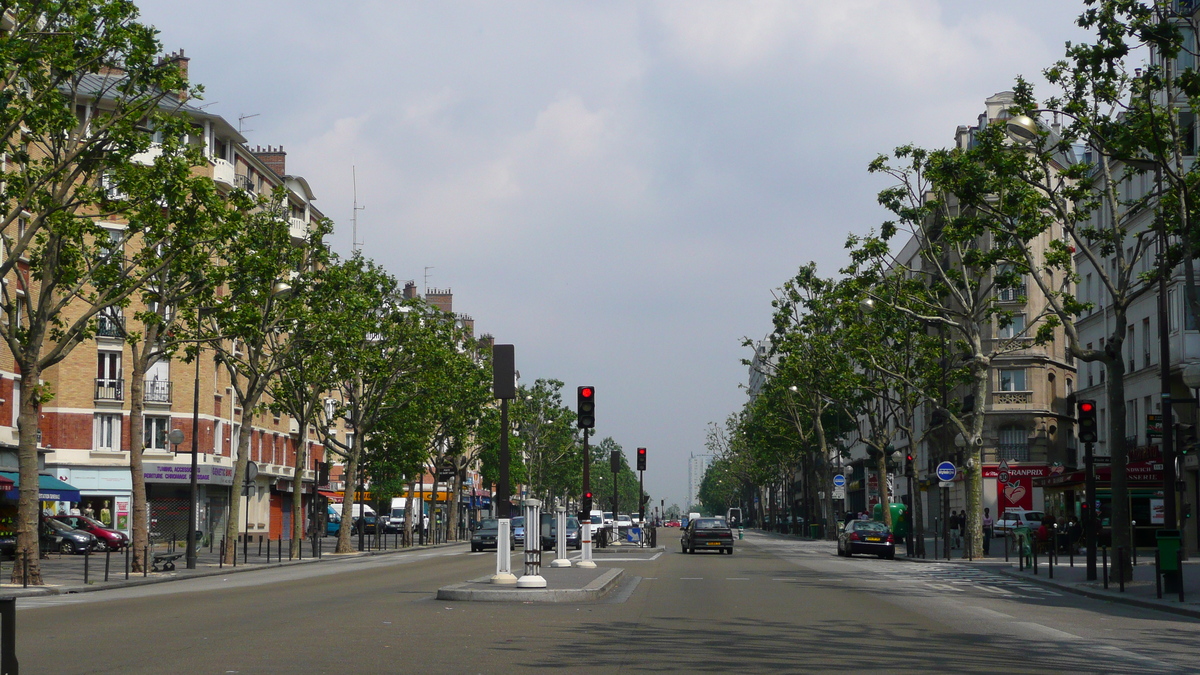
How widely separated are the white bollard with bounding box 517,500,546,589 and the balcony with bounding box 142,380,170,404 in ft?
145

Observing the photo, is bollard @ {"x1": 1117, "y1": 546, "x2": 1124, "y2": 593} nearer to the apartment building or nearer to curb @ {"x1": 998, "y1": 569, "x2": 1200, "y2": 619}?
curb @ {"x1": 998, "y1": 569, "x2": 1200, "y2": 619}

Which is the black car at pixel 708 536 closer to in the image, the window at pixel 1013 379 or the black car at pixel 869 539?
the black car at pixel 869 539

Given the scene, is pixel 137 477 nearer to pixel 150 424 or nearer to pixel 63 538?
pixel 63 538

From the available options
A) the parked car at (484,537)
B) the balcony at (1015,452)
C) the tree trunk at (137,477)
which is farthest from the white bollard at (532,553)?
the balcony at (1015,452)

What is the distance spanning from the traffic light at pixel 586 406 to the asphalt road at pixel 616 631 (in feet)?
10.9

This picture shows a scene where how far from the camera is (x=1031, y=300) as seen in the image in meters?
71.6

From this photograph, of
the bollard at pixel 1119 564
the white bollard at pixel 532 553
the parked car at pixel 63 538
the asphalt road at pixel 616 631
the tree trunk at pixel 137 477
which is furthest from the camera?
the parked car at pixel 63 538

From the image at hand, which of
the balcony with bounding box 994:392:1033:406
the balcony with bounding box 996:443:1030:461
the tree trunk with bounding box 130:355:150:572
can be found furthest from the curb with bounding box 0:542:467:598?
the balcony with bounding box 994:392:1033:406

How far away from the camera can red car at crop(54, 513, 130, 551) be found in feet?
178

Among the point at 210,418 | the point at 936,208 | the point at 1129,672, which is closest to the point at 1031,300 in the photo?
the point at 936,208

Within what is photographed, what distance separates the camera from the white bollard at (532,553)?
2245cm

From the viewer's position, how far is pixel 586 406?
92.8ft

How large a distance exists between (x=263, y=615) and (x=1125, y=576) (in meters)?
16.5

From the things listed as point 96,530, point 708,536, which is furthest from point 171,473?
point 708,536
